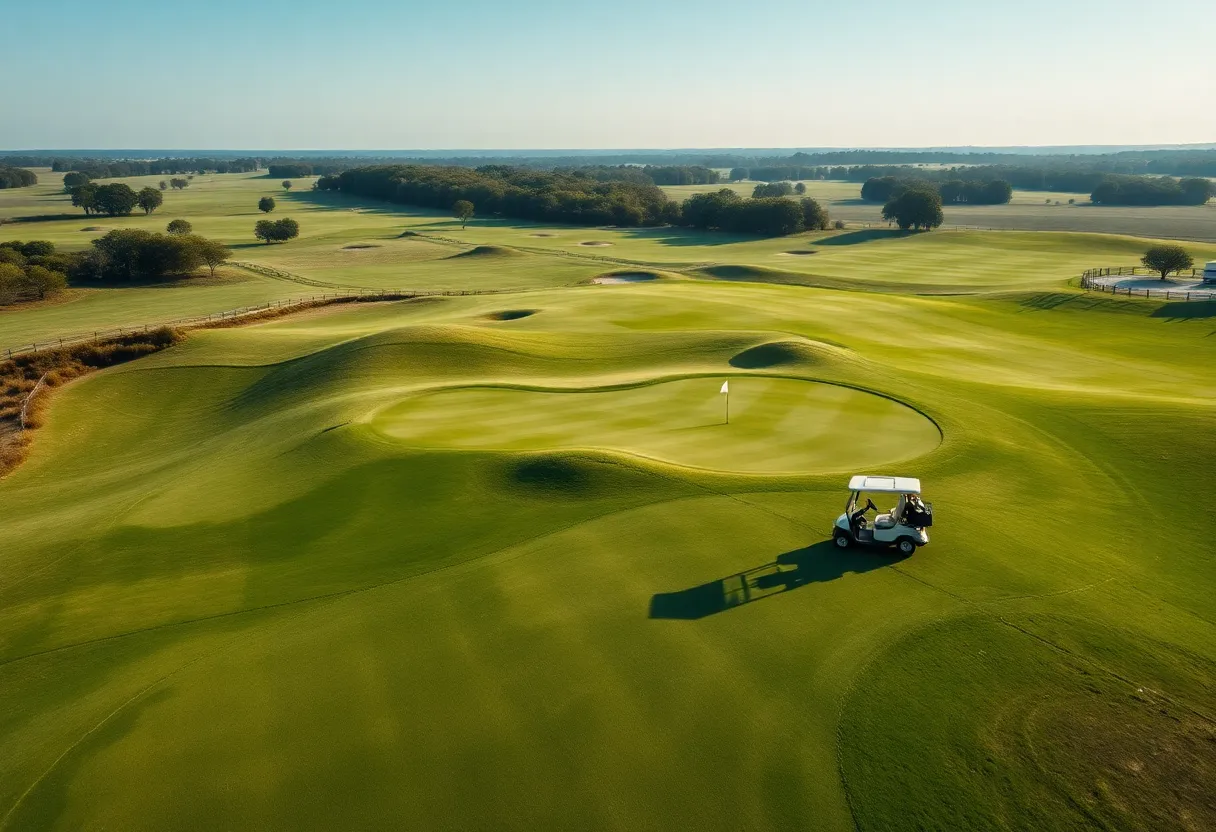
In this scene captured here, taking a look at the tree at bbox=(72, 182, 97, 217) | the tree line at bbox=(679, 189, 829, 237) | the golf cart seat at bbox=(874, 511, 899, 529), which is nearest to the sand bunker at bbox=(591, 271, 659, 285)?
the tree line at bbox=(679, 189, 829, 237)

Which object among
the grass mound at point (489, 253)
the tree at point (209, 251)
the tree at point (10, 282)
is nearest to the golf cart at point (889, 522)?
the tree at point (10, 282)

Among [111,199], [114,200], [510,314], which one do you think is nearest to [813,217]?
[510,314]

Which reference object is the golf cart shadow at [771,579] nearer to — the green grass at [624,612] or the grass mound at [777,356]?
the green grass at [624,612]

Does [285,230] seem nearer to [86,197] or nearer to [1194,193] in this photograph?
[86,197]

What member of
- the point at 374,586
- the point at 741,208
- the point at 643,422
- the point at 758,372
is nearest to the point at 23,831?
the point at 374,586

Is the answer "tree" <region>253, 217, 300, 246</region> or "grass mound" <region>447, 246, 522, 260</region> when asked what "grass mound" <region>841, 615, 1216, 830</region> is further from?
"tree" <region>253, 217, 300, 246</region>

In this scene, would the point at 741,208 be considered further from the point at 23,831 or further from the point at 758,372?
the point at 23,831
